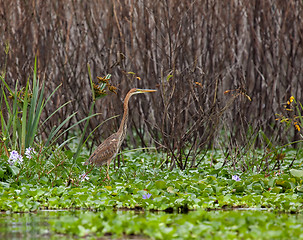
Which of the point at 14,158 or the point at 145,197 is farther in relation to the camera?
the point at 14,158

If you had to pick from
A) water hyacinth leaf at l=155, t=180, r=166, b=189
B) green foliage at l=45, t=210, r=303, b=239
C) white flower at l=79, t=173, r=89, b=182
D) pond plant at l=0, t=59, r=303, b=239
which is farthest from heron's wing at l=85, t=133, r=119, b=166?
green foliage at l=45, t=210, r=303, b=239

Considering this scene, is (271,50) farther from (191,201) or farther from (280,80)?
(191,201)

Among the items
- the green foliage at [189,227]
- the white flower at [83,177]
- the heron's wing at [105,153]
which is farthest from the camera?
the heron's wing at [105,153]

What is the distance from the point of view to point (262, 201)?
5539mm

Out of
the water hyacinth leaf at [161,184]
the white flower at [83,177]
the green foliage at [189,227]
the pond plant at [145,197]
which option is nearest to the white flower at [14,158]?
the pond plant at [145,197]

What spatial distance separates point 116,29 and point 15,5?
1927 mm

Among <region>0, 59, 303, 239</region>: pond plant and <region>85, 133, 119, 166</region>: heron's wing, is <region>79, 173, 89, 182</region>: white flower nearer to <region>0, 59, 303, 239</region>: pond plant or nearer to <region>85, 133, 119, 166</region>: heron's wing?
<region>0, 59, 303, 239</region>: pond plant

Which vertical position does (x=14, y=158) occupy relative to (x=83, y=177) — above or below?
above

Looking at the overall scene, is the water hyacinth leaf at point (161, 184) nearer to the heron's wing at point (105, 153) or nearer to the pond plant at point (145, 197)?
the pond plant at point (145, 197)

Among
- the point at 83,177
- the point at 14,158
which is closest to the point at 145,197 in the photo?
the point at 83,177

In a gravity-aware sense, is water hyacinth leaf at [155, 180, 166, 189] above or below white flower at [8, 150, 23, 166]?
below

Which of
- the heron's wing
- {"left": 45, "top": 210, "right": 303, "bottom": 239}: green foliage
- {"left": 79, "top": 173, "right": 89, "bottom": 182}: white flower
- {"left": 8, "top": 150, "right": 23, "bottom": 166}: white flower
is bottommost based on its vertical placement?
{"left": 79, "top": 173, "right": 89, "bottom": 182}: white flower

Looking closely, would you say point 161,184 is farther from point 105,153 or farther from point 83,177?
point 105,153

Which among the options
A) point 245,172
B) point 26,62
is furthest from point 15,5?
point 245,172
